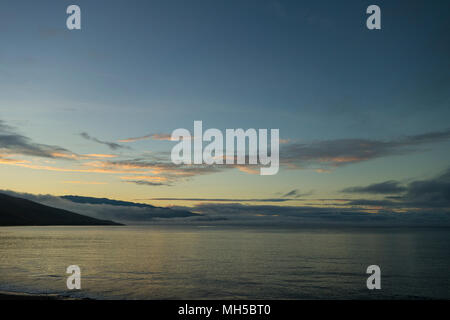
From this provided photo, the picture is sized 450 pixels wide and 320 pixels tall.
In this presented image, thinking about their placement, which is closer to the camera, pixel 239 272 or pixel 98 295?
pixel 98 295

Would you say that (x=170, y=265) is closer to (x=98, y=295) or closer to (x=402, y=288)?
(x=98, y=295)

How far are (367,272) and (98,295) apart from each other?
3569cm

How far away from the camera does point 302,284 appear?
41125mm

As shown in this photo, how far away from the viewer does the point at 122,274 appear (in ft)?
159
